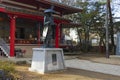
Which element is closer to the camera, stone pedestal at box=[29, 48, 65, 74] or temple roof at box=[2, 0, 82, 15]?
stone pedestal at box=[29, 48, 65, 74]

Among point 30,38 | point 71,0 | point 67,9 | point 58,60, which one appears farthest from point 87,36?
point 58,60

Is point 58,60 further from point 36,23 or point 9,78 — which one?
point 36,23

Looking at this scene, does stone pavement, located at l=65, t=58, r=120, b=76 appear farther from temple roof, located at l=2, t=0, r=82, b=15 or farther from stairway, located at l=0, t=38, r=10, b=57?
temple roof, located at l=2, t=0, r=82, b=15

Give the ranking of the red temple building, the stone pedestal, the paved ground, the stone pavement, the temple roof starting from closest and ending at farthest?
the stone pedestal, the stone pavement, the paved ground, the red temple building, the temple roof

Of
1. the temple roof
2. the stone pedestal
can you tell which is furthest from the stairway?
the stone pedestal

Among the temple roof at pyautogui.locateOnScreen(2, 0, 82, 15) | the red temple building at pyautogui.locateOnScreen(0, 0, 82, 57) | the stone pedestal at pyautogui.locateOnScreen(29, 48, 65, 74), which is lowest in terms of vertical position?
the stone pedestal at pyautogui.locateOnScreen(29, 48, 65, 74)

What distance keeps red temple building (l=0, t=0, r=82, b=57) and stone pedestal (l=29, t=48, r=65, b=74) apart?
27.1 feet

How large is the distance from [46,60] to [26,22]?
54.8 ft

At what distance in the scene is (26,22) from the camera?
29844mm

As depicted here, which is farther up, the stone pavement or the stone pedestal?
the stone pedestal

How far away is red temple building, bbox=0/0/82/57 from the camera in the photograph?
2393cm

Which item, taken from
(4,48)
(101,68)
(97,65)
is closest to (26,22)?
(4,48)

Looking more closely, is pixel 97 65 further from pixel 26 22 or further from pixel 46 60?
pixel 26 22

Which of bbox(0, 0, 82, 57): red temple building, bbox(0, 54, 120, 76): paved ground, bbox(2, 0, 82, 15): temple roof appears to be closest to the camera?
bbox(0, 54, 120, 76): paved ground
